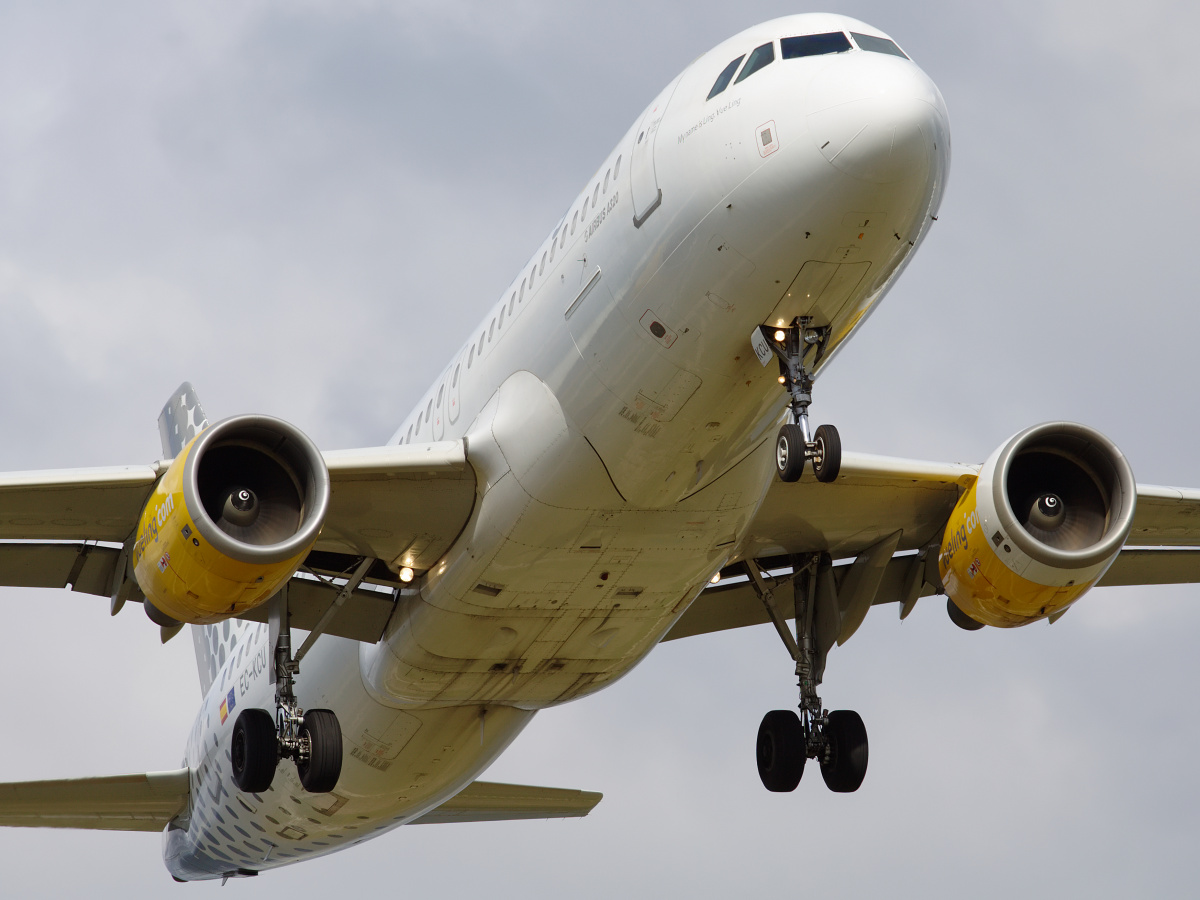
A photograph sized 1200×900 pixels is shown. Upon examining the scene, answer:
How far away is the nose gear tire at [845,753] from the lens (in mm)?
20031

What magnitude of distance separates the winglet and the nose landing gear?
50.6 ft

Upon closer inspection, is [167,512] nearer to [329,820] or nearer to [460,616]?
[460,616]

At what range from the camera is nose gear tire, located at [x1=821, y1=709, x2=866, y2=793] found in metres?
20.0

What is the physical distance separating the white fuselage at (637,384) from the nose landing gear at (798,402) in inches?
5.5

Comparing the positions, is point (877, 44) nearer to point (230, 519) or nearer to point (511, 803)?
point (230, 519)

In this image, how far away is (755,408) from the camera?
15.3 meters

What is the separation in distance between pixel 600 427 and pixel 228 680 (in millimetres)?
9246

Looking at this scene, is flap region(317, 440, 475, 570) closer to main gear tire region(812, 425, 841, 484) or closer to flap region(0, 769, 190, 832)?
main gear tire region(812, 425, 841, 484)

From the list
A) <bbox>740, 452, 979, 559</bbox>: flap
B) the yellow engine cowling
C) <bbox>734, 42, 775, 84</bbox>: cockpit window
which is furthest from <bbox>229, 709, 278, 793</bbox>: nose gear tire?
<bbox>734, 42, 775, 84</bbox>: cockpit window

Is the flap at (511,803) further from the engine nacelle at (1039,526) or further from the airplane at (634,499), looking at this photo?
the engine nacelle at (1039,526)

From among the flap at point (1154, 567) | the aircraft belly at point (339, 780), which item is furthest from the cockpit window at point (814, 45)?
the flap at point (1154, 567)

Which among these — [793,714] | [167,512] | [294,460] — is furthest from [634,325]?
[793,714]

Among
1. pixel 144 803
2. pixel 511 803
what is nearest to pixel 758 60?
pixel 511 803

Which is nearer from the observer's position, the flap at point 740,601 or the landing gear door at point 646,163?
the landing gear door at point 646,163
